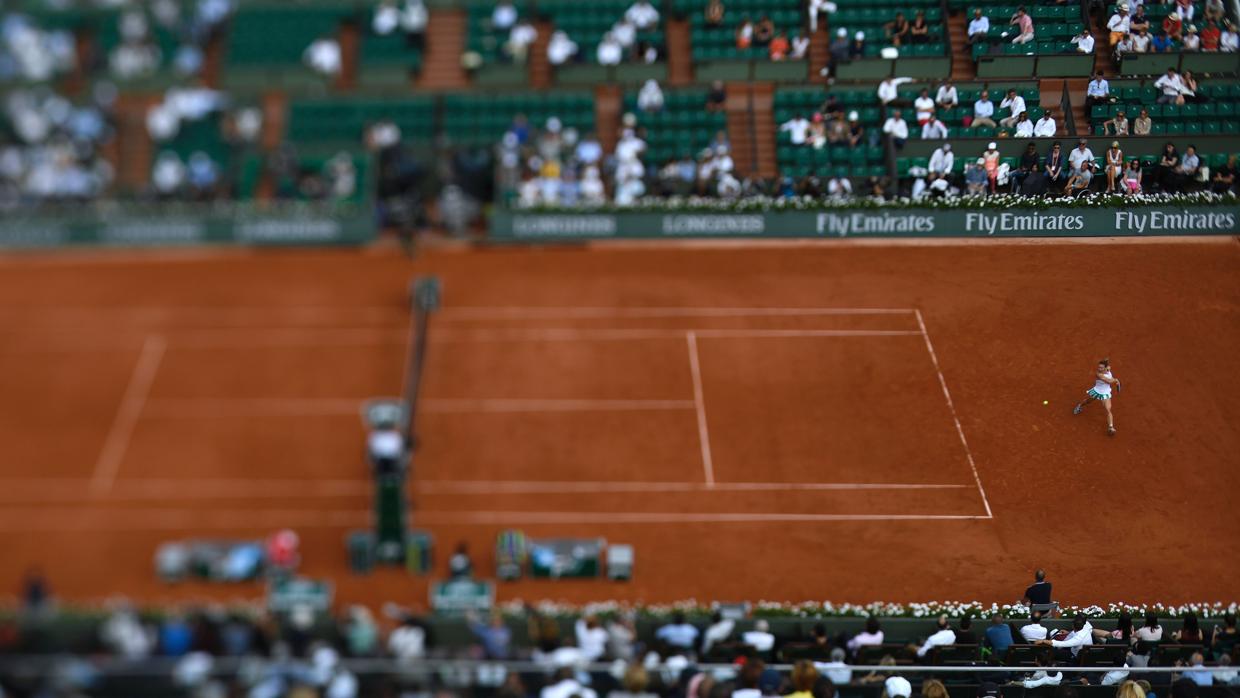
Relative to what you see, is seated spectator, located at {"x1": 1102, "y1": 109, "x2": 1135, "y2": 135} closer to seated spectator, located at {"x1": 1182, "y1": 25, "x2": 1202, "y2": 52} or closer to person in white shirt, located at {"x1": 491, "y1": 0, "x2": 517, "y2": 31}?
seated spectator, located at {"x1": 1182, "y1": 25, "x2": 1202, "y2": 52}

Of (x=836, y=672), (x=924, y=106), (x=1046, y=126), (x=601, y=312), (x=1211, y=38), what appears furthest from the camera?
(x=601, y=312)

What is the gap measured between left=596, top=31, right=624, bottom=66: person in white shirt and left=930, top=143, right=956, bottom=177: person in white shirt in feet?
44.4

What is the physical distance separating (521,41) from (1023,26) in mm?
17427

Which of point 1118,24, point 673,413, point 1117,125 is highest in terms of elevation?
point 1118,24

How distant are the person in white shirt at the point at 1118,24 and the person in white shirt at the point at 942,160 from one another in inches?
84.1

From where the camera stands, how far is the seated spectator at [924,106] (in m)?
16.3

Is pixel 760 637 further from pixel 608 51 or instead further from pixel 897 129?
pixel 608 51

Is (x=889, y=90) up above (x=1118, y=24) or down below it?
below

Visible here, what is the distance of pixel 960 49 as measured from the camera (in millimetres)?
16016

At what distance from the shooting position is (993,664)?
681 inches

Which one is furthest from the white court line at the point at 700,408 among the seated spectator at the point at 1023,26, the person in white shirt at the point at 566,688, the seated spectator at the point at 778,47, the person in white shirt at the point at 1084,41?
the person in white shirt at the point at 1084,41

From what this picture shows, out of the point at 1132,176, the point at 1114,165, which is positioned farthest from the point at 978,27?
the point at 1132,176

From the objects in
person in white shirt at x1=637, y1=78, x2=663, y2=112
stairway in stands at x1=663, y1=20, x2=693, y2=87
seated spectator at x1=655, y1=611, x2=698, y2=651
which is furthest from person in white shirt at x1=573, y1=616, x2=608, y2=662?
person in white shirt at x1=637, y1=78, x2=663, y2=112

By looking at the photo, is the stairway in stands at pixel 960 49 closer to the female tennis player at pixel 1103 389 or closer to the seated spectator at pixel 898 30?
the seated spectator at pixel 898 30
